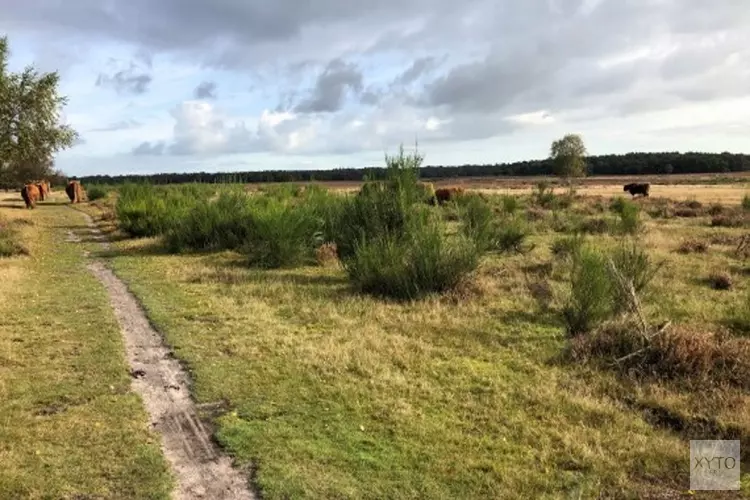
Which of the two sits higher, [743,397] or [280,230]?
[280,230]

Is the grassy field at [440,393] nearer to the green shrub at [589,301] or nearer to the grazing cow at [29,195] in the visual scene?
the green shrub at [589,301]

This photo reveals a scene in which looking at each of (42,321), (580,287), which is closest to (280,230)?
(42,321)

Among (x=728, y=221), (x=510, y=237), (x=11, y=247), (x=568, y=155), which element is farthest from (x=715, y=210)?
(x=568, y=155)

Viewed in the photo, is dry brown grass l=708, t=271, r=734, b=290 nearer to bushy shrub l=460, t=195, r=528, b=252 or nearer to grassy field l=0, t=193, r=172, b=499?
bushy shrub l=460, t=195, r=528, b=252

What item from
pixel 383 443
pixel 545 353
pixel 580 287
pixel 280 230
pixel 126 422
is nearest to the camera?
pixel 383 443

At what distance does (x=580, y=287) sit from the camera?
9078mm

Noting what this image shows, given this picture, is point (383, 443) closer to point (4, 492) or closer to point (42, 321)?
point (4, 492)

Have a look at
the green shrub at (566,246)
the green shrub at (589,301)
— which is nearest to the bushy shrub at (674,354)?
the green shrub at (589,301)

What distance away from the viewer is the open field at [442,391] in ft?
15.4

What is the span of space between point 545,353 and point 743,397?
223cm

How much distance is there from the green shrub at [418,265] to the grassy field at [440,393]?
37 cm

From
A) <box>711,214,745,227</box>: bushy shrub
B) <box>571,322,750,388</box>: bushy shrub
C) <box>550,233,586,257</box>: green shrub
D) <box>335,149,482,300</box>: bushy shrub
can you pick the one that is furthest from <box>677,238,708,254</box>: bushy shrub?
<box>571,322,750,388</box>: bushy shrub

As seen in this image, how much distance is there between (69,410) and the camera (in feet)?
19.1

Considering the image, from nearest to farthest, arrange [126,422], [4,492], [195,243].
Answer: [4,492] < [126,422] < [195,243]
